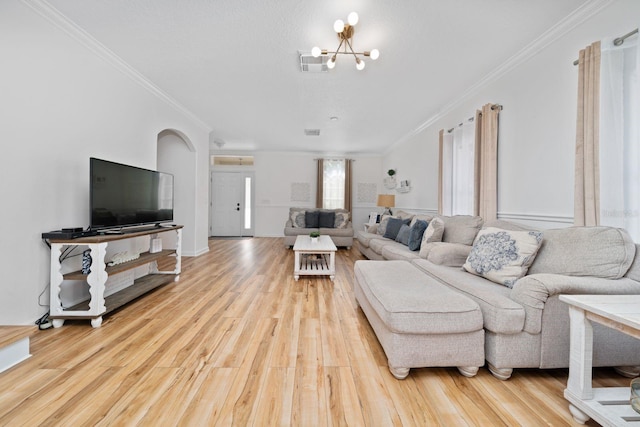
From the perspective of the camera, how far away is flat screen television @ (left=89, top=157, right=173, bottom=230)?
242 cm

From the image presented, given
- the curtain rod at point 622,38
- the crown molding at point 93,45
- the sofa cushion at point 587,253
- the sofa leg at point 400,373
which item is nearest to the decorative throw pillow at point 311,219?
the crown molding at point 93,45

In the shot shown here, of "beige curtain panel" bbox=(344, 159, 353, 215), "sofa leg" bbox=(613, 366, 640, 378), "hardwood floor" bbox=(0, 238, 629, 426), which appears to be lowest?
"hardwood floor" bbox=(0, 238, 629, 426)

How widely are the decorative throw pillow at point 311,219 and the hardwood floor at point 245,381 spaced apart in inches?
155

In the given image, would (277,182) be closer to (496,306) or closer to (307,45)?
(307,45)

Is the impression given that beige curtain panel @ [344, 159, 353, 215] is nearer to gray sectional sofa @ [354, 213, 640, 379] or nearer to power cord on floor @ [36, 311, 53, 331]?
gray sectional sofa @ [354, 213, 640, 379]

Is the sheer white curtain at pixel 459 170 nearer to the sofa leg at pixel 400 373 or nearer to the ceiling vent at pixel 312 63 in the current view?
the ceiling vent at pixel 312 63

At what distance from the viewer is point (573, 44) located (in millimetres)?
2229

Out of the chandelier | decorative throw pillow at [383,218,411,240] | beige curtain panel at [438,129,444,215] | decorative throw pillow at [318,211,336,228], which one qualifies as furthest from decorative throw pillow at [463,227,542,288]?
decorative throw pillow at [318,211,336,228]

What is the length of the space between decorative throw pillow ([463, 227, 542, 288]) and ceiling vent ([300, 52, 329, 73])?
238cm

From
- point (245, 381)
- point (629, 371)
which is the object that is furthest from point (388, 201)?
point (245, 381)

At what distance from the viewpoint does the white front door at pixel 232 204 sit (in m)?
7.97

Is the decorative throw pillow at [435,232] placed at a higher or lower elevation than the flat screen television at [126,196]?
lower

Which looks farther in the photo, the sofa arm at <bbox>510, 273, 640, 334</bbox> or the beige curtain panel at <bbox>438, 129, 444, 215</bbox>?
the beige curtain panel at <bbox>438, 129, 444, 215</bbox>

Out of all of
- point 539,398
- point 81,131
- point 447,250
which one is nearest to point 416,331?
point 539,398
